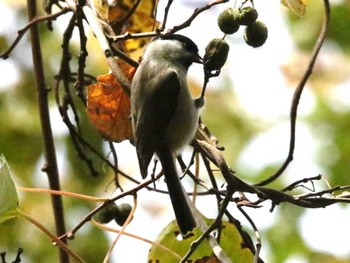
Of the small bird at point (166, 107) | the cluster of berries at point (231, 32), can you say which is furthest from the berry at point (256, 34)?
the small bird at point (166, 107)

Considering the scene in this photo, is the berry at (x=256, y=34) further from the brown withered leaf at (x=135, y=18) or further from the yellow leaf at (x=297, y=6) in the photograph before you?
the brown withered leaf at (x=135, y=18)

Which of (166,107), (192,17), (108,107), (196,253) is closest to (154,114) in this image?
(166,107)

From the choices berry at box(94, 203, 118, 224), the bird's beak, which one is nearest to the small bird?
the bird's beak

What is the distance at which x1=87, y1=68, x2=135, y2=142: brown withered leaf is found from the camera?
1649 millimetres

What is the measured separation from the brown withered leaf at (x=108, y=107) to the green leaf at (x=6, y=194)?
266mm

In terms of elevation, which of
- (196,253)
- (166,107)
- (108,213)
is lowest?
(196,253)

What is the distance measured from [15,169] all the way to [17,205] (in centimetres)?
163

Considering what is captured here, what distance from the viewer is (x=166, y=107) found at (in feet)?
6.05

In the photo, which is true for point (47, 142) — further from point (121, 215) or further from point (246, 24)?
point (246, 24)

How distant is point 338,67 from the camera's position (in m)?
3.64

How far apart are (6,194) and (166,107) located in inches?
19.7

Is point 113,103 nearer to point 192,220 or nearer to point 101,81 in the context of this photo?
point 101,81

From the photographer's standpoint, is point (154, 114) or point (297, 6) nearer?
point (297, 6)

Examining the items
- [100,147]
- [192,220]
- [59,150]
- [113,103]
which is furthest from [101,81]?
[59,150]
